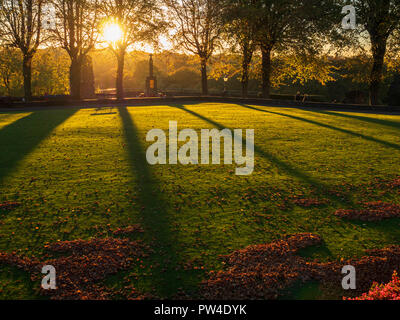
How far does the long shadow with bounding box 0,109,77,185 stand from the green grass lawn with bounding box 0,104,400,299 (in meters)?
0.07

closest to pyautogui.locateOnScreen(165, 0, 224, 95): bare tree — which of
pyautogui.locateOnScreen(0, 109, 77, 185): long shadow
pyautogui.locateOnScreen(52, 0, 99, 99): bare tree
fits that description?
pyautogui.locateOnScreen(52, 0, 99, 99): bare tree

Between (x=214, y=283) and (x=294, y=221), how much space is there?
2489 millimetres

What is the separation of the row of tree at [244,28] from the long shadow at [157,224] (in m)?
26.8

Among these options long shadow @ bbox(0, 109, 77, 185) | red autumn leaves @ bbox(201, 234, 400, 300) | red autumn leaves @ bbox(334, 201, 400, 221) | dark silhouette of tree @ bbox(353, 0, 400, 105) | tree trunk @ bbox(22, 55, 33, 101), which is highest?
dark silhouette of tree @ bbox(353, 0, 400, 105)

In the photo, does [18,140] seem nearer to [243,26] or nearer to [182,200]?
[182,200]

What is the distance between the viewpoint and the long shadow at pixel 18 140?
9.64m

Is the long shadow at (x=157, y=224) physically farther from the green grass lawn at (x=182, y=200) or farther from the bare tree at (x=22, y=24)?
the bare tree at (x=22, y=24)

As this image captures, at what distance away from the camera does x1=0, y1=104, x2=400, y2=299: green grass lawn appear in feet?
15.3

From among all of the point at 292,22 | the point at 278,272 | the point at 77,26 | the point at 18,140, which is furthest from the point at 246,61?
the point at 278,272

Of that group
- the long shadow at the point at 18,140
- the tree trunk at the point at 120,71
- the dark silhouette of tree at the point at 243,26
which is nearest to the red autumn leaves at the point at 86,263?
the long shadow at the point at 18,140

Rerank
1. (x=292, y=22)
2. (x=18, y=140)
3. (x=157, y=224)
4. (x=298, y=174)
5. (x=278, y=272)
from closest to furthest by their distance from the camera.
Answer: (x=278, y=272) < (x=157, y=224) < (x=298, y=174) < (x=18, y=140) < (x=292, y=22)

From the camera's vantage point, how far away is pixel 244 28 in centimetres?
3198

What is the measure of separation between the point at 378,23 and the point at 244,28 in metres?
12.1

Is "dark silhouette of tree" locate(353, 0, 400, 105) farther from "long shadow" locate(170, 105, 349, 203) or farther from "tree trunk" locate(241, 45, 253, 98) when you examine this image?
"long shadow" locate(170, 105, 349, 203)
